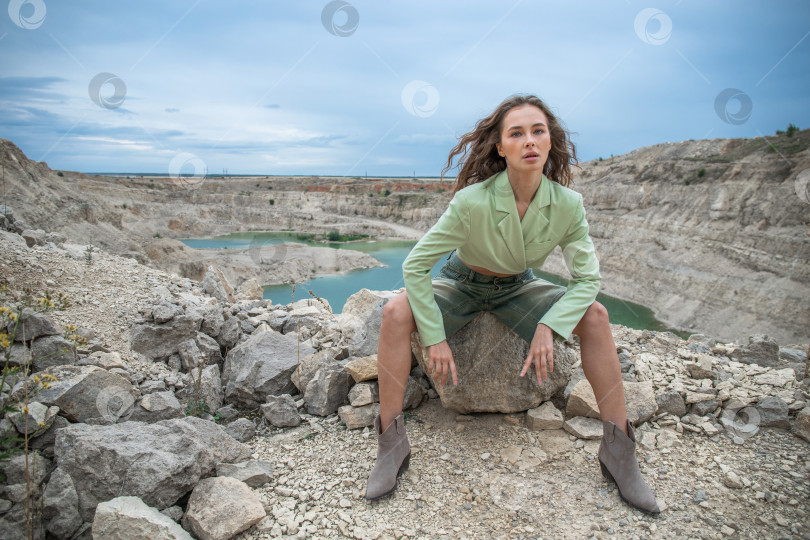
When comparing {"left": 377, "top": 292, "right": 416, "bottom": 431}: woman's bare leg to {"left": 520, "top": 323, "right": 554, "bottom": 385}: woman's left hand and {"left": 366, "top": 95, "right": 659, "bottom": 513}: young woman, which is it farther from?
{"left": 520, "top": 323, "right": 554, "bottom": 385}: woman's left hand

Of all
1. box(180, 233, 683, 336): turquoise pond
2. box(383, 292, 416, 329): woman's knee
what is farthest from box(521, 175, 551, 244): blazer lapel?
box(180, 233, 683, 336): turquoise pond

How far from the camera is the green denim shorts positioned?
275cm

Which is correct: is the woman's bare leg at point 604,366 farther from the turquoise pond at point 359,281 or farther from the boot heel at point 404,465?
the turquoise pond at point 359,281

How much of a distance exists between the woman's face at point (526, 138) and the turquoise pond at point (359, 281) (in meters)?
7.89

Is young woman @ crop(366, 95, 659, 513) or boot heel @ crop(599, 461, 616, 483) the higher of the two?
young woman @ crop(366, 95, 659, 513)

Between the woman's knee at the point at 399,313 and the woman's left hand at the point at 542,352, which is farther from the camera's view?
the woman's knee at the point at 399,313

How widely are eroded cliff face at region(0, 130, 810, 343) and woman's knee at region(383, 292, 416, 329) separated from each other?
239 inches

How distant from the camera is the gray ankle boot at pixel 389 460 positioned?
8.07 feet

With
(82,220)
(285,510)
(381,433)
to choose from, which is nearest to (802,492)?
(381,433)

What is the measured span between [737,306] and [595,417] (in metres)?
16.2

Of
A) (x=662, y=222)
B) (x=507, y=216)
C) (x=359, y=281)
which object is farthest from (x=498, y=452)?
(x=662, y=222)

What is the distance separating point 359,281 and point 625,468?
13.9 meters

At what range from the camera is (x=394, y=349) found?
254 centimetres

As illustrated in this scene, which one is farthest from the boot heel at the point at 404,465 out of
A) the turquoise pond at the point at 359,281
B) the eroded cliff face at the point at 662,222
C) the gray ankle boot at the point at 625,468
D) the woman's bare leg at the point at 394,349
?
the turquoise pond at the point at 359,281
